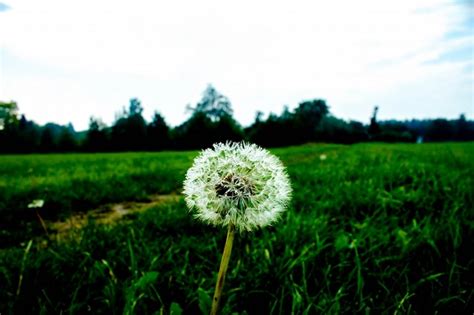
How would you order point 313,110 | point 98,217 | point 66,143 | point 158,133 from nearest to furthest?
point 98,217, point 66,143, point 158,133, point 313,110

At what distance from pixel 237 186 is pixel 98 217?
3.31 metres

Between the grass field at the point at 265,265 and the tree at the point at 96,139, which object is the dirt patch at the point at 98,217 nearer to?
the grass field at the point at 265,265

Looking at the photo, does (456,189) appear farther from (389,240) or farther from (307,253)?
(307,253)

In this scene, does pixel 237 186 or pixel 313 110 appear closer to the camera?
pixel 237 186

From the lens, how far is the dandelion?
1.20m

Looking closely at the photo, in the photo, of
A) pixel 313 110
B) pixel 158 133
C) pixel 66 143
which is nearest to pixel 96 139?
pixel 66 143

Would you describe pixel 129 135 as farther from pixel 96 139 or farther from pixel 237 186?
pixel 237 186

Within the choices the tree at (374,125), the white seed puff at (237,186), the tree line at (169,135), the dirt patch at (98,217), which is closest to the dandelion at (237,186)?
the white seed puff at (237,186)

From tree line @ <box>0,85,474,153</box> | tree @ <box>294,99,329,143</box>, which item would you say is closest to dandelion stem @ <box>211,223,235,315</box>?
tree line @ <box>0,85,474,153</box>

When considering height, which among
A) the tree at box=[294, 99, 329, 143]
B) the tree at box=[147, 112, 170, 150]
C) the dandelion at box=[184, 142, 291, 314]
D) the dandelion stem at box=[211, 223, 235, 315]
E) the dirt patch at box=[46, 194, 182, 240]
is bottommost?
the dirt patch at box=[46, 194, 182, 240]

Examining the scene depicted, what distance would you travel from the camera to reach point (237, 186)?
125cm

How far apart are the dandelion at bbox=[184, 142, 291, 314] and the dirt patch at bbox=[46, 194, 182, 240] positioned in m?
2.10

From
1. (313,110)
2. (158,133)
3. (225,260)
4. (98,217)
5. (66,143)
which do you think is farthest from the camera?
(313,110)

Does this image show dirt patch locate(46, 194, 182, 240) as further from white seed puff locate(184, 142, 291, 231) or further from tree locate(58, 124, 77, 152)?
tree locate(58, 124, 77, 152)
